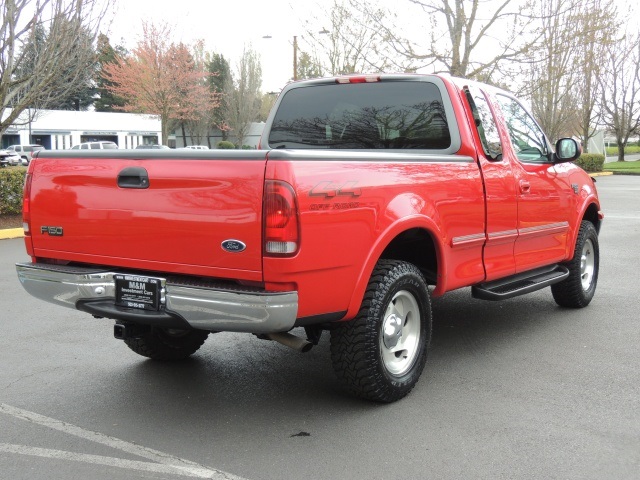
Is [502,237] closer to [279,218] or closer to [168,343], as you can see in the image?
[279,218]

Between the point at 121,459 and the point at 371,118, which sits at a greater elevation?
the point at 371,118

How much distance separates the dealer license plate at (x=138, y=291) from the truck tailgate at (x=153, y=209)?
95mm

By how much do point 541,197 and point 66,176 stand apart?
3.80 metres

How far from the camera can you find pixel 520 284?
19.6 ft

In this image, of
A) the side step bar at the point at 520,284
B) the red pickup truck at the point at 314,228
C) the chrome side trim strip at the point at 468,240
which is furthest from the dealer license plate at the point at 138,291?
the side step bar at the point at 520,284

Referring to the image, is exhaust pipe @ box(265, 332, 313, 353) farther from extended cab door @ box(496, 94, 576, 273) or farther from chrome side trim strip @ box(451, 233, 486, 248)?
extended cab door @ box(496, 94, 576, 273)

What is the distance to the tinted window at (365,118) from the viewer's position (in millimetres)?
5535

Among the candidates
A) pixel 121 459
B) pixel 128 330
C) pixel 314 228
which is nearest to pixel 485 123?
pixel 314 228

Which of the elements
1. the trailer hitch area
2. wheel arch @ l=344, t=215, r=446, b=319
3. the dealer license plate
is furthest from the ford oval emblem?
the trailer hitch area

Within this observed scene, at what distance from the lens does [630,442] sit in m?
3.93

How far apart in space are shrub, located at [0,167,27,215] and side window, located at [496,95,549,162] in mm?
11564

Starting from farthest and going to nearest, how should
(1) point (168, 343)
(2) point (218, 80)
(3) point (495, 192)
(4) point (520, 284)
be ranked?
(2) point (218, 80) → (4) point (520, 284) → (3) point (495, 192) → (1) point (168, 343)

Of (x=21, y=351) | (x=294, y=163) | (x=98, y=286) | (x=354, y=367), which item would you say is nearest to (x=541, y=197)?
(x=354, y=367)

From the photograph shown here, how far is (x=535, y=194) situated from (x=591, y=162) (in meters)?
34.7
